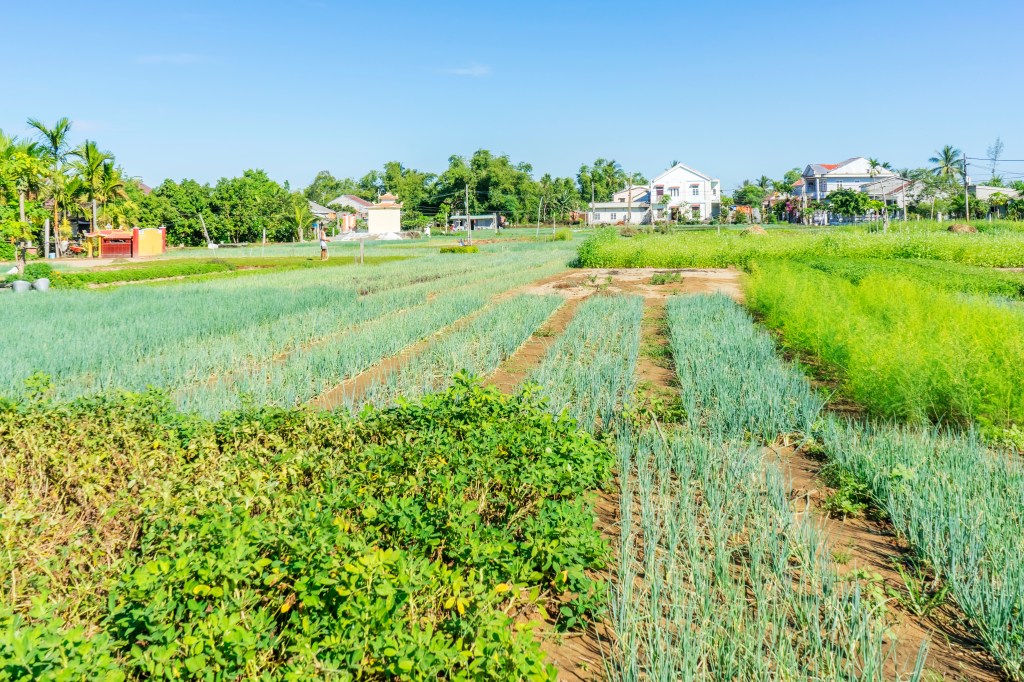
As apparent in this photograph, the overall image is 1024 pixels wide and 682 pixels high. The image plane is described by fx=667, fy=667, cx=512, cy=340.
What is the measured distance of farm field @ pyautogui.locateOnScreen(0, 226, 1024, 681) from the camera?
7.09 feet

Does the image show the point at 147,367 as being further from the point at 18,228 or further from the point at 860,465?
the point at 18,228

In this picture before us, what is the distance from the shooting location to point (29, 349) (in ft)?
23.3

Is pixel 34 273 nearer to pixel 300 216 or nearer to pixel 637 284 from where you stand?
pixel 637 284

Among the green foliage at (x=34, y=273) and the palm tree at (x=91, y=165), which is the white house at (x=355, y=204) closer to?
the palm tree at (x=91, y=165)

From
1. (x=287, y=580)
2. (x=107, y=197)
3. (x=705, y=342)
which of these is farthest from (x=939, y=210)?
(x=287, y=580)

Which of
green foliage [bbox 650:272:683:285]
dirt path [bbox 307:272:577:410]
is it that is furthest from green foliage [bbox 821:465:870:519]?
green foliage [bbox 650:272:683:285]

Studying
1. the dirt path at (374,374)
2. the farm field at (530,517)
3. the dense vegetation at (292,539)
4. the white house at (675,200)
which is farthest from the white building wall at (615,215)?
the dense vegetation at (292,539)

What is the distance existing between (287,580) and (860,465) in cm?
324

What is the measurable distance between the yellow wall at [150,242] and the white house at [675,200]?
42.6 metres

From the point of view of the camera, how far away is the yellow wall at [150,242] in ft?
98.3

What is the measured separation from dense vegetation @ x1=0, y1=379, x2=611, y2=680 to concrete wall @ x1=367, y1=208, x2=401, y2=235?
54.0 metres

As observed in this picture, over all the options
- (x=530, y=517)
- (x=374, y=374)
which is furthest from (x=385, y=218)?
(x=530, y=517)

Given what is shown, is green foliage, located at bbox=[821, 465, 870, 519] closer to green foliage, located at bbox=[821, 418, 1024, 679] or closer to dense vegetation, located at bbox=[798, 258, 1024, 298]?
green foliage, located at bbox=[821, 418, 1024, 679]

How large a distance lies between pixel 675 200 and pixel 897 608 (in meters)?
66.2
